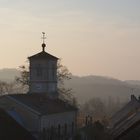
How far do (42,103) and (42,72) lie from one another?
5.81 meters

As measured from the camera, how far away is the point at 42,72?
51250 millimetres

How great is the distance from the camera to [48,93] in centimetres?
5203

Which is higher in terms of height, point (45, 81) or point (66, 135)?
point (45, 81)

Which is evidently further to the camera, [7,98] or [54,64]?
[54,64]

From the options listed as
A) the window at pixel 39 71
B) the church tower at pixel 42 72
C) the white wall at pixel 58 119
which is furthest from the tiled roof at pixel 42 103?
the window at pixel 39 71

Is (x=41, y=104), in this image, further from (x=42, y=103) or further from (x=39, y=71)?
(x=39, y=71)

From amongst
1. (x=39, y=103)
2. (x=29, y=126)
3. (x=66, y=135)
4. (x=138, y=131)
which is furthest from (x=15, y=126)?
(x=138, y=131)

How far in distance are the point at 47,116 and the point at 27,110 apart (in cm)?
156

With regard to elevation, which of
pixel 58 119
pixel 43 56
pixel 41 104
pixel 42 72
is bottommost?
pixel 58 119

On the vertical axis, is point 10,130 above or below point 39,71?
below

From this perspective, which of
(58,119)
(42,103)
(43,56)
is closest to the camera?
(42,103)

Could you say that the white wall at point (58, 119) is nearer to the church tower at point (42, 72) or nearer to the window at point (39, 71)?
the church tower at point (42, 72)

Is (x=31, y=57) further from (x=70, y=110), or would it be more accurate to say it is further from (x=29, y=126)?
(x=29, y=126)

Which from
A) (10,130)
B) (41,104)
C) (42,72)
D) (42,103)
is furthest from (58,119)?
(10,130)
